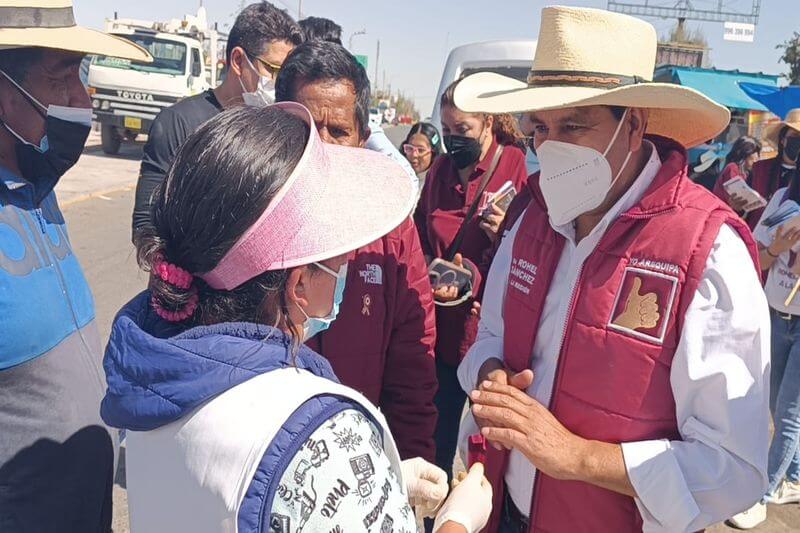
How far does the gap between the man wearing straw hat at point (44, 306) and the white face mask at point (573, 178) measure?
4.21ft

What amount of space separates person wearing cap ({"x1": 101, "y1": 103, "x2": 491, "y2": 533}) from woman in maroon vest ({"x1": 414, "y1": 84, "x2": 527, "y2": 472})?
1.66 m

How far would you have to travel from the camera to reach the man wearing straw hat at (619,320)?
144 centimetres

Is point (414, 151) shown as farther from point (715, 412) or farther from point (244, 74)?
point (715, 412)

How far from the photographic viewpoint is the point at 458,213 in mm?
2969

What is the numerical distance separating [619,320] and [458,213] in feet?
4.93

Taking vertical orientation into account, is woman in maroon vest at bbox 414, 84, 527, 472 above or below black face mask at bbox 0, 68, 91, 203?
below

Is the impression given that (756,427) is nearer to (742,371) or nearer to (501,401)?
(742,371)

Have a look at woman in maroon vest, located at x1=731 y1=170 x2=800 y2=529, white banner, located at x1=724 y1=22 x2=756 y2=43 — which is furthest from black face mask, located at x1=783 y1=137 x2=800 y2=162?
white banner, located at x1=724 y1=22 x2=756 y2=43

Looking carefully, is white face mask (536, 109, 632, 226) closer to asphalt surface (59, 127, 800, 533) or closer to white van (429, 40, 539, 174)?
asphalt surface (59, 127, 800, 533)

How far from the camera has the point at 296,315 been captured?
115 centimetres

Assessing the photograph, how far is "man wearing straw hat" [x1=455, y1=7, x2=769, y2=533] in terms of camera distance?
1438 mm

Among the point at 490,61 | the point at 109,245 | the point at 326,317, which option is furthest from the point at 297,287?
the point at 109,245

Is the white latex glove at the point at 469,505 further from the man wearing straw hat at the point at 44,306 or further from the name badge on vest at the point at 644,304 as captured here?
the man wearing straw hat at the point at 44,306

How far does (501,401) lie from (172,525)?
2.90ft
